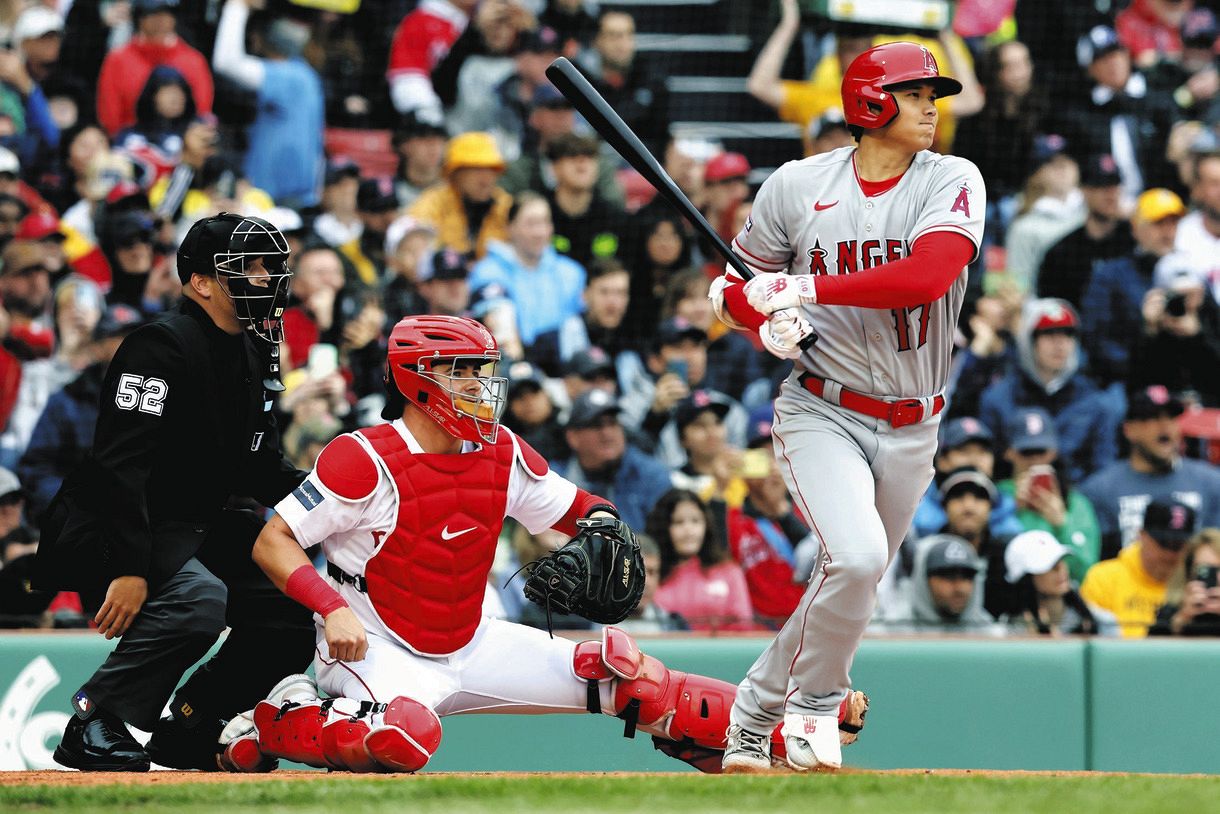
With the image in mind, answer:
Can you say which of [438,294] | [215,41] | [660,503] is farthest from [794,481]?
[215,41]

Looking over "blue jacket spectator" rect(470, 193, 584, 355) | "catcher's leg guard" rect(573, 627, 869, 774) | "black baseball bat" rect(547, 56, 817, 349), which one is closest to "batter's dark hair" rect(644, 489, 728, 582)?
"blue jacket spectator" rect(470, 193, 584, 355)

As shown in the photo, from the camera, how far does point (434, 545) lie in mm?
4754

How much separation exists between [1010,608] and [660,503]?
4.57 ft

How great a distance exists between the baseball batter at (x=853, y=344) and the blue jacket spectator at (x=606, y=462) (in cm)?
240

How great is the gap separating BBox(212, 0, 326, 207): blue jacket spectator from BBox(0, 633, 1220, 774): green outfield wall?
327 centimetres

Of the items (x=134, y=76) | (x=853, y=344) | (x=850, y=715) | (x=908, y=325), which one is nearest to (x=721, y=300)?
(x=853, y=344)

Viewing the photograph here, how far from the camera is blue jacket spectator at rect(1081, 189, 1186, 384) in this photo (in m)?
8.45

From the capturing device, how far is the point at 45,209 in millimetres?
8352

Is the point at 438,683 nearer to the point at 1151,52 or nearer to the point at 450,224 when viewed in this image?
the point at 450,224

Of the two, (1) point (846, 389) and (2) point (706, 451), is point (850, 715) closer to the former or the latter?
(1) point (846, 389)

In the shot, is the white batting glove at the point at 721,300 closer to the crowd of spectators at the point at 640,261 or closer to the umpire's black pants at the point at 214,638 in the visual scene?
the umpire's black pants at the point at 214,638

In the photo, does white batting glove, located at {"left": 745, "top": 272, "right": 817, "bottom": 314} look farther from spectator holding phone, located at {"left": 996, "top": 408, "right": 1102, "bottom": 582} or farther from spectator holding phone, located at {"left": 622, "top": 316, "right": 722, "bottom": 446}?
spectator holding phone, located at {"left": 622, "top": 316, "right": 722, "bottom": 446}

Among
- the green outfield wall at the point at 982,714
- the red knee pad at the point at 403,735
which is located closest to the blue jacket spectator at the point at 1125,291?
the green outfield wall at the point at 982,714

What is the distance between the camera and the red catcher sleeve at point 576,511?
16.6 feet
